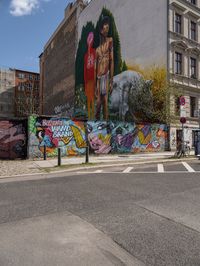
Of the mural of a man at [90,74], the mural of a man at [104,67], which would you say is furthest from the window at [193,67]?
the mural of a man at [90,74]

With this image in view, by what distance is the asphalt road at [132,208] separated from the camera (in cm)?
393

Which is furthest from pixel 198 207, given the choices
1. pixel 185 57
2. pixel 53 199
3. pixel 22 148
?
pixel 185 57

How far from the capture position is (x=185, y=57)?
89.0 feet

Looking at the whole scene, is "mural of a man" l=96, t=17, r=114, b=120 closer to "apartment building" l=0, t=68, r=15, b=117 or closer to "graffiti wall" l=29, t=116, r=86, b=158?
"graffiti wall" l=29, t=116, r=86, b=158

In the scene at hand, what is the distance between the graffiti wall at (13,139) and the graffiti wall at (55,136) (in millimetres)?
589

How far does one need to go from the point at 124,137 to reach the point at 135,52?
12.6 metres

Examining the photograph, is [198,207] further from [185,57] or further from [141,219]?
[185,57]

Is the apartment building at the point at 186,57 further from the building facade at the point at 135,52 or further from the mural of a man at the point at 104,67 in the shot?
the mural of a man at the point at 104,67

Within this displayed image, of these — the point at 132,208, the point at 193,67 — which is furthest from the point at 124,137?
the point at 132,208

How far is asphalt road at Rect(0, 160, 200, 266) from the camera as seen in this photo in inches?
155

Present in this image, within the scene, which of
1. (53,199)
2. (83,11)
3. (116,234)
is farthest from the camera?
(83,11)

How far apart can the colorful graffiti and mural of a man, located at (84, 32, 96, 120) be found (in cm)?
1425

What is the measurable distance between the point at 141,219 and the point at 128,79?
25.0m

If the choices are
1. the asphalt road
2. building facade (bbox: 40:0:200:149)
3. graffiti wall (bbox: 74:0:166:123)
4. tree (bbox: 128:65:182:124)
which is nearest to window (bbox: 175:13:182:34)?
building facade (bbox: 40:0:200:149)
